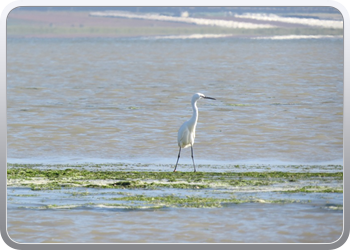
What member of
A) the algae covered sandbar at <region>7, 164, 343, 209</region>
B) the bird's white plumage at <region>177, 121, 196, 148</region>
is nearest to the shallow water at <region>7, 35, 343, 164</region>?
the bird's white plumage at <region>177, 121, 196, 148</region>

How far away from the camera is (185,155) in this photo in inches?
381

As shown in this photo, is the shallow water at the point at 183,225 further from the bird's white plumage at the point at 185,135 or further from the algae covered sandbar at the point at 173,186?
the bird's white plumage at the point at 185,135

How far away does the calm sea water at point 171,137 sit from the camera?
5.26m

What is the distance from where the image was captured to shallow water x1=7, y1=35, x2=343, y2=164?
32.7 ft

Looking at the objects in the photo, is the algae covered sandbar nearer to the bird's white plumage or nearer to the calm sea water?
the calm sea water

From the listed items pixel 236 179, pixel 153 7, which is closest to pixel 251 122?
pixel 236 179

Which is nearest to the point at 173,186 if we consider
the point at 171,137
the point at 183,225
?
the point at 183,225

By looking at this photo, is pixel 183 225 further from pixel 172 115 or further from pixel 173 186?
pixel 172 115

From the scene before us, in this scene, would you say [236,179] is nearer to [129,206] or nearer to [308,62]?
[129,206]

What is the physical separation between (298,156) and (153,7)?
17.0 feet

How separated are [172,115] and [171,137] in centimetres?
345

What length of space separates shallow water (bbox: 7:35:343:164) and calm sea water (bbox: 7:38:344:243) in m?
0.03
